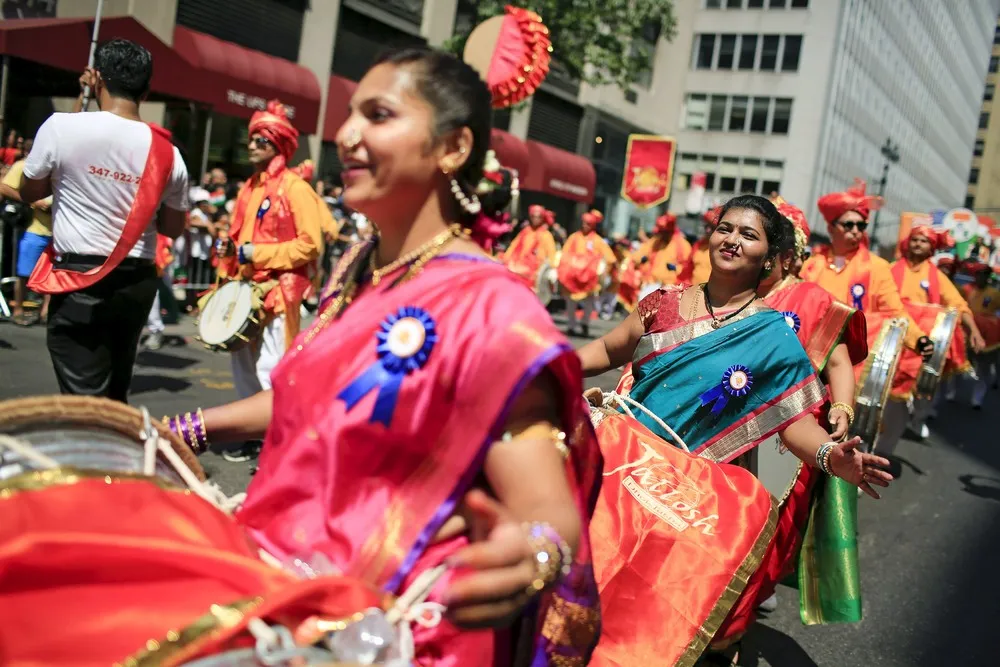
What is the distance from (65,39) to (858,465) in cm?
1056

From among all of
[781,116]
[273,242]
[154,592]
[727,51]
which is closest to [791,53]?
[781,116]

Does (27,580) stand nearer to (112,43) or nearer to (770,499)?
(770,499)

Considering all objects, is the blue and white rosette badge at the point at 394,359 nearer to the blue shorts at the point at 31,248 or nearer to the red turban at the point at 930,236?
the blue shorts at the point at 31,248

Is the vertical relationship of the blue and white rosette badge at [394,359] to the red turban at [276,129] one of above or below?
below

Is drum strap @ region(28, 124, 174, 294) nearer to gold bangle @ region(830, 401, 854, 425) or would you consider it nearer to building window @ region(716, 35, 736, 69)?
gold bangle @ region(830, 401, 854, 425)

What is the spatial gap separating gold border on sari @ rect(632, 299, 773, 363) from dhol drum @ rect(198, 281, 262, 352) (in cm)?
265

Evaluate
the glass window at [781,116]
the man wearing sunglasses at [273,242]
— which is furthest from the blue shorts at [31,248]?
the glass window at [781,116]

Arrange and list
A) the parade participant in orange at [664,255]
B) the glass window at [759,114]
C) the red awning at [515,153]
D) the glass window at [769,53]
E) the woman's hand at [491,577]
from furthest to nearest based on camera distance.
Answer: the glass window at [759,114] → the glass window at [769,53] → the red awning at [515,153] → the parade participant in orange at [664,255] → the woman's hand at [491,577]

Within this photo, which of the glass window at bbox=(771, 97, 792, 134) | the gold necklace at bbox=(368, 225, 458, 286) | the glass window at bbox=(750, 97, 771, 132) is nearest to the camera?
the gold necklace at bbox=(368, 225, 458, 286)

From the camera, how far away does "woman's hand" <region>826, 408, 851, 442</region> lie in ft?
12.3

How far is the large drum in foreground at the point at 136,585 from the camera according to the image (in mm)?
1235

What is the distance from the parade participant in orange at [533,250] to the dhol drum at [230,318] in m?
10.5

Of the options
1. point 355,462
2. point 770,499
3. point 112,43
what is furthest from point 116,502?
point 112,43

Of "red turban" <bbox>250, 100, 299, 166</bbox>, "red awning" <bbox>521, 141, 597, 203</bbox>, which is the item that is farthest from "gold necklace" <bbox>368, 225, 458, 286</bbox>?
"red awning" <bbox>521, 141, 597, 203</bbox>
